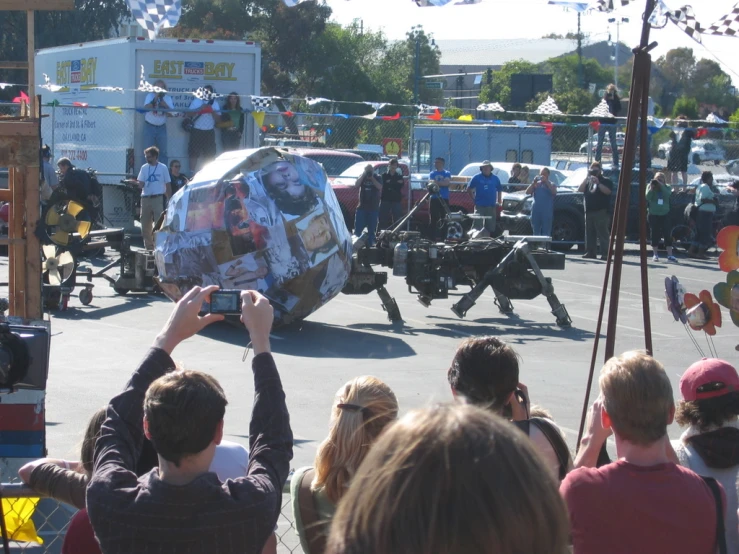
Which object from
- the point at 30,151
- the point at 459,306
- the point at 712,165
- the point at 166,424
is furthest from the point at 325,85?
the point at 166,424

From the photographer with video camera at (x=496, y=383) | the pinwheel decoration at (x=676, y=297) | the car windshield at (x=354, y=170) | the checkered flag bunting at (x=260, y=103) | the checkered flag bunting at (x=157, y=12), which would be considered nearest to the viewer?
the photographer with video camera at (x=496, y=383)

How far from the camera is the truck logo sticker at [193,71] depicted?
21031 millimetres

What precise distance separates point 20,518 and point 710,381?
305 cm

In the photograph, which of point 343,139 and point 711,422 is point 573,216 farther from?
point 343,139

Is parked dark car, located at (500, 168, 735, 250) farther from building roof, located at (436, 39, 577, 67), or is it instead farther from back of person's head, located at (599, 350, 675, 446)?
building roof, located at (436, 39, 577, 67)

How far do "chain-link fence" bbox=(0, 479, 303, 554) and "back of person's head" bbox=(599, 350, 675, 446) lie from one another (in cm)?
144

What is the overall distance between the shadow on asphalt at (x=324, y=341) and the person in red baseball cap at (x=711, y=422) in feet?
21.9

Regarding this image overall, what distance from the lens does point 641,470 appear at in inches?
114

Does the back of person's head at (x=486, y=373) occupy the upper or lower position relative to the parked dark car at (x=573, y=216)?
upper

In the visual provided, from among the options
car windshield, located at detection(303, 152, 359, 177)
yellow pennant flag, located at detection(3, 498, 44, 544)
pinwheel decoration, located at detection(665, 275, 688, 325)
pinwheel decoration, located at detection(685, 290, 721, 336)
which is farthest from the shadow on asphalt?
car windshield, located at detection(303, 152, 359, 177)

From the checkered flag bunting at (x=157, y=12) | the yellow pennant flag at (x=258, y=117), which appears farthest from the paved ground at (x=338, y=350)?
the yellow pennant flag at (x=258, y=117)

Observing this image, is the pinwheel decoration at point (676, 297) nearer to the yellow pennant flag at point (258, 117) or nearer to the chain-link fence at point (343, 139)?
the chain-link fence at point (343, 139)

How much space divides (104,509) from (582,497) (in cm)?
129

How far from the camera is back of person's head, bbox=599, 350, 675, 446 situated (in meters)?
3.04
